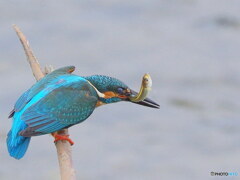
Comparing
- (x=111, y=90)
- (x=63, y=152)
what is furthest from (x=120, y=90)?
(x=63, y=152)

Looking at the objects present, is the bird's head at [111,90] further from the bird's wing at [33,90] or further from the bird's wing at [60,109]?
the bird's wing at [33,90]

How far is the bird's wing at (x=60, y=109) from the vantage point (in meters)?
3.50

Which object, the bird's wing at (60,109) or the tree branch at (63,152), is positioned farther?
the bird's wing at (60,109)

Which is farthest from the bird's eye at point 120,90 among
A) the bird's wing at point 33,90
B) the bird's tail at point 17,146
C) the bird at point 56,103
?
the bird's tail at point 17,146

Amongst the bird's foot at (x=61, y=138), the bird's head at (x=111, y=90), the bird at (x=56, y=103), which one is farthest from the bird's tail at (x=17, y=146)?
the bird's head at (x=111, y=90)

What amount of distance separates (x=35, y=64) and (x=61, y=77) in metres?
0.15

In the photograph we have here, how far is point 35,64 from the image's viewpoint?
381 cm

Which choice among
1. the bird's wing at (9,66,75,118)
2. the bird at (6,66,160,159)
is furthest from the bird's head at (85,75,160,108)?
the bird's wing at (9,66,75,118)

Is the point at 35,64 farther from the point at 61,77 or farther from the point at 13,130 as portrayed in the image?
the point at 13,130

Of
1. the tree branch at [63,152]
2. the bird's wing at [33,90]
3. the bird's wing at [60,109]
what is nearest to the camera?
the tree branch at [63,152]

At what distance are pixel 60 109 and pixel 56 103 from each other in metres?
0.03

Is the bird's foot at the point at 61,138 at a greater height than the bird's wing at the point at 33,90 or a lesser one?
lesser

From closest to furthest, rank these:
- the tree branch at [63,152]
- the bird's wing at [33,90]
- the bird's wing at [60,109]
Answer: the tree branch at [63,152] < the bird's wing at [60,109] < the bird's wing at [33,90]

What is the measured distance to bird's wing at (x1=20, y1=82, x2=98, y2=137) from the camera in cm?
350
